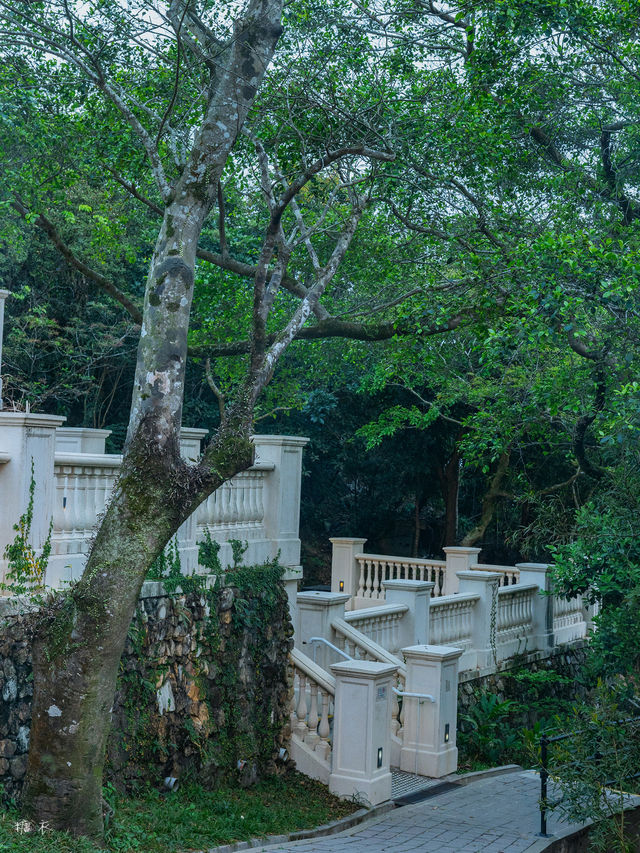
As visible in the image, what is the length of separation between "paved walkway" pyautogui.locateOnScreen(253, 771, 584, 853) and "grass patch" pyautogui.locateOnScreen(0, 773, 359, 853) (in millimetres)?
382

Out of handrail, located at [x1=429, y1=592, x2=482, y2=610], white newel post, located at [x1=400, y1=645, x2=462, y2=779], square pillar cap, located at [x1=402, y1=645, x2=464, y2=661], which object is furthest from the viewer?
handrail, located at [x1=429, y1=592, x2=482, y2=610]

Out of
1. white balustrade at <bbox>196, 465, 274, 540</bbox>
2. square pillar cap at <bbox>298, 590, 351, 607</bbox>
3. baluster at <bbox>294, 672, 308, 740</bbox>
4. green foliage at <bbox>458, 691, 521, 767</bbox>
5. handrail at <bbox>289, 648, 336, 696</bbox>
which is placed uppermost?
white balustrade at <bbox>196, 465, 274, 540</bbox>

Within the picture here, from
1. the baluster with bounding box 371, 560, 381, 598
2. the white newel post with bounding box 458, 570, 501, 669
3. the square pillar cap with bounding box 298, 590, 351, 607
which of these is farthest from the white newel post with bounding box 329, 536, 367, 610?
the square pillar cap with bounding box 298, 590, 351, 607

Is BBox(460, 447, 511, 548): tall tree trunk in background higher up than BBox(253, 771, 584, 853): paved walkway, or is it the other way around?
BBox(460, 447, 511, 548): tall tree trunk in background

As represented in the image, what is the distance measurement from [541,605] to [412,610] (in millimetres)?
4707

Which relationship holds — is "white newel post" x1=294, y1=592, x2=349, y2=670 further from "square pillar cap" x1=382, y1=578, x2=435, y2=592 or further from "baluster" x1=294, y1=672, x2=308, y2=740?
"square pillar cap" x1=382, y1=578, x2=435, y2=592

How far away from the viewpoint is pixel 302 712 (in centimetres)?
1081

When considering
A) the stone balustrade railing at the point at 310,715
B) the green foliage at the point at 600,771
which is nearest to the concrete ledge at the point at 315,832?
the stone balustrade railing at the point at 310,715

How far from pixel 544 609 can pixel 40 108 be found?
39.4ft

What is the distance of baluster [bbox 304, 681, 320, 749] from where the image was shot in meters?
10.7

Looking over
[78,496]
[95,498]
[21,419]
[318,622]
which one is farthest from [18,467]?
[318,622]

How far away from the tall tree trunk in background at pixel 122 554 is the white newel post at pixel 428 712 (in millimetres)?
4768

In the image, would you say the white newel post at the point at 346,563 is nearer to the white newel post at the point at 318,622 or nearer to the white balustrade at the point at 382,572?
the white balustrade at the point at 382,572

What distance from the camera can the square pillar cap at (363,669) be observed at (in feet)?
32.1
